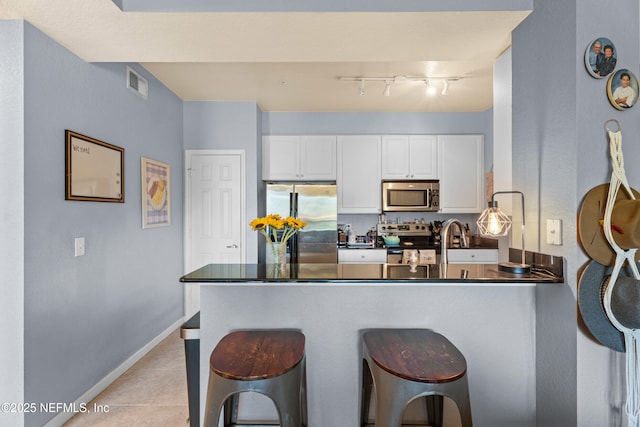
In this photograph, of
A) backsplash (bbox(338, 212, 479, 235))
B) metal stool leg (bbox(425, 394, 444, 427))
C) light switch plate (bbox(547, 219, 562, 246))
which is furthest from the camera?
backsplash (bbox(338, 212, 479, 235))

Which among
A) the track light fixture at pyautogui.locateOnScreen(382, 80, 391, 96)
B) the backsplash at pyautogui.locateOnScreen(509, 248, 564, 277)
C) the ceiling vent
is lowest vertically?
the backsplash at pyautogui.locateOnScreen(509, 248, 564, 277)

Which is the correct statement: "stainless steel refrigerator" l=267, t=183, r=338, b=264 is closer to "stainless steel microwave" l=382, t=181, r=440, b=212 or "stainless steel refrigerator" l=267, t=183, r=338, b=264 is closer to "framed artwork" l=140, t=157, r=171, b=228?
"stainless steel microwave" l=382, t=181, r=440, b=212

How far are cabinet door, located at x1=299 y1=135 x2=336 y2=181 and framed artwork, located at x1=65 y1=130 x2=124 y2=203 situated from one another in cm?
209

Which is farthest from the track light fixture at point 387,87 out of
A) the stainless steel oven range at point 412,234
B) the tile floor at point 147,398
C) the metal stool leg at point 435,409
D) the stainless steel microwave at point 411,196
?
the tile floor at point 147,398

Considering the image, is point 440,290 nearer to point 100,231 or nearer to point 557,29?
point 557,29

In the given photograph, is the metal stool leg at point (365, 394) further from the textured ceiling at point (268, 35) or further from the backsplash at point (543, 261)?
the textured ceiling at point (268, 35)

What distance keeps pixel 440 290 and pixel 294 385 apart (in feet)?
3.03

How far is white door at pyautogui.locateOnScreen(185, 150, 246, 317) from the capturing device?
13.3ft

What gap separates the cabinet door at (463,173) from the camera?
14.1ft

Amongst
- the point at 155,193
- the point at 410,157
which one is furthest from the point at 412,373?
the point at 410,157

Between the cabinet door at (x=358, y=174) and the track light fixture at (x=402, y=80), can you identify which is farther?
the cabinet door at (x=358, y=174)

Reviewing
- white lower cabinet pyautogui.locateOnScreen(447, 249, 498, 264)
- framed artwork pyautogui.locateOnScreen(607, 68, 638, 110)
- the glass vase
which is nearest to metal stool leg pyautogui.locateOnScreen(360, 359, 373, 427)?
the glass vase

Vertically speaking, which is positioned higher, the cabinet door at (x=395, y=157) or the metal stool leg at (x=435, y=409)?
the cabinet door at (x=395, y=157)
